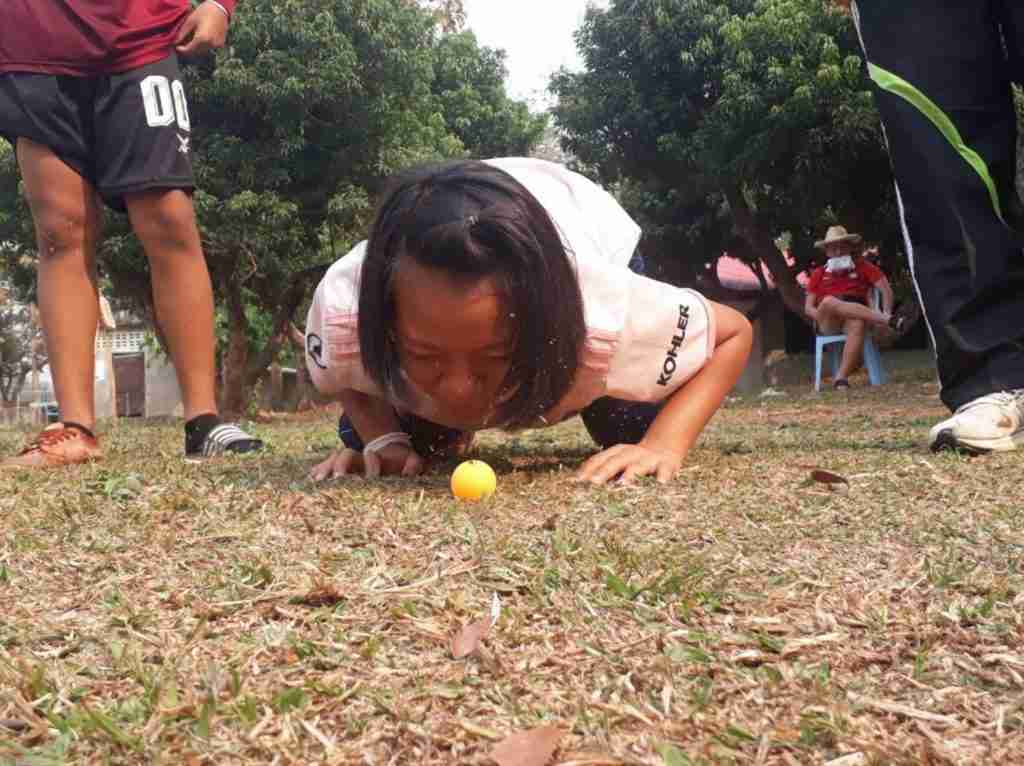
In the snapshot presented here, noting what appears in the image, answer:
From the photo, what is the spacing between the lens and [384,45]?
39.3 ft

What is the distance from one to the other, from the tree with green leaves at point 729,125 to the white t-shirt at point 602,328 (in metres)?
11.4

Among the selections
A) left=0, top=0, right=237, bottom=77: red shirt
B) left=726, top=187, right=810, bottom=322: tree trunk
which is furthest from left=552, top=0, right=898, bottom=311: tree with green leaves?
left=0, top=0, right=237, bottom=77: red shirt

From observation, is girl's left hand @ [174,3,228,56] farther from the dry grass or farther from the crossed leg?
the dry grass

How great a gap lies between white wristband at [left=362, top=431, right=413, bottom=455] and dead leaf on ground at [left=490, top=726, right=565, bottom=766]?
1.94 metres

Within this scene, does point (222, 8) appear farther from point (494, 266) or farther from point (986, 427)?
point (986, 427)

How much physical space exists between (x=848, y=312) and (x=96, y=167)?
9383 millimetres

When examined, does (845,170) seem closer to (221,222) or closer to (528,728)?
(221,222)

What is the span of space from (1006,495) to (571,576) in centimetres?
118

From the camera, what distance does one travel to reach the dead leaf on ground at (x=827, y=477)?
2523mm

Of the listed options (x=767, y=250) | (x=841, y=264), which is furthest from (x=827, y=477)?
(x=767, y=250)

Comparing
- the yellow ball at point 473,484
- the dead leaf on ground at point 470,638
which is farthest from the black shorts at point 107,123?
the dead leaf on ground at point 470,638

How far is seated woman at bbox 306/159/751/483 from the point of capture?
2387 millimetres

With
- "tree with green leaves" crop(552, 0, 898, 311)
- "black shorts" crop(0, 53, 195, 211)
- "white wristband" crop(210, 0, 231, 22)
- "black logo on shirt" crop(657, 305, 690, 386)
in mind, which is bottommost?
"black logo on shirt" crop(657, 305, 690, 386)

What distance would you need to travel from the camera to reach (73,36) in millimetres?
3648
